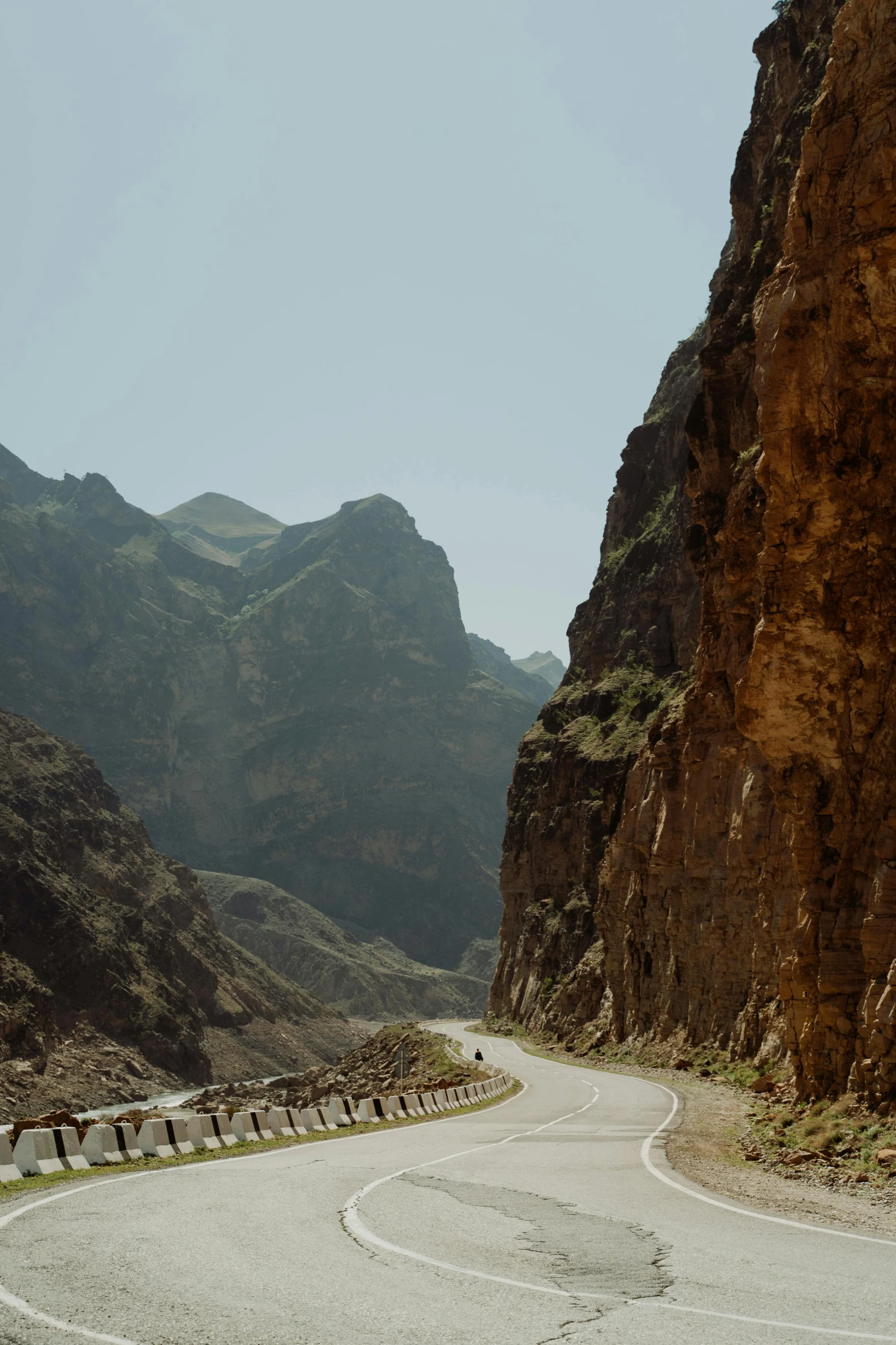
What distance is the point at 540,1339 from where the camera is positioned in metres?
7.00

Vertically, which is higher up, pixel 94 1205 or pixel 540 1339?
pixel 540 1339

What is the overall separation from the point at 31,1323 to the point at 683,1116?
2181 centimetres

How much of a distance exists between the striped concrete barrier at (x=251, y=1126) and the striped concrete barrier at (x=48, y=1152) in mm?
4802

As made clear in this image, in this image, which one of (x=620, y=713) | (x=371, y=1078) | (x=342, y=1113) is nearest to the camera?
(x=342, y=1113)

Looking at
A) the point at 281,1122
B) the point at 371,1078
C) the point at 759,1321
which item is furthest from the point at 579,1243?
the point at 371,1078

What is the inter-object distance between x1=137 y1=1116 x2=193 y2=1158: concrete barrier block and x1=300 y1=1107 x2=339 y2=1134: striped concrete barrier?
239 inches

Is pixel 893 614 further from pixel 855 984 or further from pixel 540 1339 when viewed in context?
pixel 540 1339

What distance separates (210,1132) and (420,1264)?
39.8 feet

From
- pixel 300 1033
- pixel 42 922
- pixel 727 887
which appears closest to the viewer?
pixel 727 887

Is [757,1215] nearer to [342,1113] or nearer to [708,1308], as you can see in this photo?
[708,1308]

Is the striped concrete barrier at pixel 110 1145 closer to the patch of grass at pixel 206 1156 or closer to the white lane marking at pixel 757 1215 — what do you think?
the patch of grass at pixel 206 1156

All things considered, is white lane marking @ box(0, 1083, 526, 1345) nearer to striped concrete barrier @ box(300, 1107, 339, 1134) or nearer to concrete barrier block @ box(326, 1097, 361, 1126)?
striped concrete barrier @ box(300, 1107, 339, 1134)

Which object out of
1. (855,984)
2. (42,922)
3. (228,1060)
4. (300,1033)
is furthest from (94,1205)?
(300,1033)

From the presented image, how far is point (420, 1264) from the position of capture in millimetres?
9258
